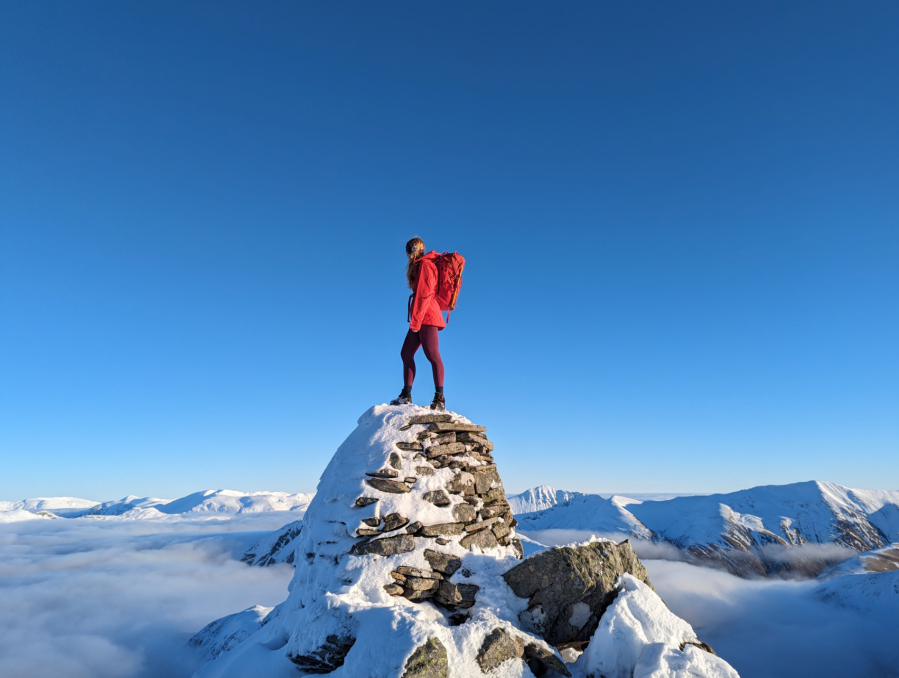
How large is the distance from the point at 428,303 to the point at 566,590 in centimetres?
590

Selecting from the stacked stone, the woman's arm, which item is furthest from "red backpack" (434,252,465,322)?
the stacked stone

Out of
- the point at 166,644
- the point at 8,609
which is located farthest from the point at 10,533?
the point at 166,644

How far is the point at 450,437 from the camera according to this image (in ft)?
29.4

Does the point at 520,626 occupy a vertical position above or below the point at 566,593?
below

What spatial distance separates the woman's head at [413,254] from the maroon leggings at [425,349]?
111 cm

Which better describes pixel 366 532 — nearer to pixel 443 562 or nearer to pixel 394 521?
pixel 394 521

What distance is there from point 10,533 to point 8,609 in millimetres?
80792

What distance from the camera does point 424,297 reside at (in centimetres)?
930

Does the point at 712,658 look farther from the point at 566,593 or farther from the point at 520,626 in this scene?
the point at 520,626

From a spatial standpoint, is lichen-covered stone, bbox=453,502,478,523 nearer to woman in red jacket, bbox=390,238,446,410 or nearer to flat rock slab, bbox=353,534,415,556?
flat rock slab, bbox=353,534,415,556

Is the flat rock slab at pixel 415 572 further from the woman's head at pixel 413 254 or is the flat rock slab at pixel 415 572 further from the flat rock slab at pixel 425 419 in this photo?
the woman's head at pixel 413 254

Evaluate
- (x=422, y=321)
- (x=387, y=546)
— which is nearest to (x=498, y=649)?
(x=387, y=546)

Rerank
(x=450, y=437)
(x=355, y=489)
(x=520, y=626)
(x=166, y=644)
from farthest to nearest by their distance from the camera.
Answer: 1. (x=166, y=644)
2. (x=450, y=437)
3. (x=355, y=489)
4. (x=520, y=626)

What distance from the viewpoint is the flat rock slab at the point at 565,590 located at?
6738 millimetres
